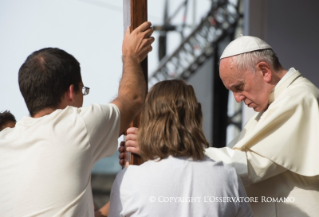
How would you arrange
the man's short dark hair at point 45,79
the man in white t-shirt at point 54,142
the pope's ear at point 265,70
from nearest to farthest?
the man in white t-shirt at point 54,142
the man's short dark hair at point 45,79
the pope's ear at point 265,70

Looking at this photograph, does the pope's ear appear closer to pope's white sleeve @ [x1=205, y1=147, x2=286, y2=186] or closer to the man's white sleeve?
pope's white sleeve @ [x1=205, y1=147, x2=286, y2=186]

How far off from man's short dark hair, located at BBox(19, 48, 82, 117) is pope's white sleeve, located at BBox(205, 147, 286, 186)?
913 millimetres

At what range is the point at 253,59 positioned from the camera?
9.79 ft

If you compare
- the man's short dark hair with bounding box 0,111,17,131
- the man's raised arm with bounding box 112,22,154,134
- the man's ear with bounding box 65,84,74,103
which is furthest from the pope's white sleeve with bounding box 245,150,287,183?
the man's short dark hair with bounding box 0,111,17,131

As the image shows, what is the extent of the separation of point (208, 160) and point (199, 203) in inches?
6.9

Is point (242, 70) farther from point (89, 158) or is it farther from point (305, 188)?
point (89, 158)

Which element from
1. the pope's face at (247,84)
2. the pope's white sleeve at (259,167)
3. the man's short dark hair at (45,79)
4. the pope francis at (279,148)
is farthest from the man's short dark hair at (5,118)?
the pope's white sleeve at (259,167)

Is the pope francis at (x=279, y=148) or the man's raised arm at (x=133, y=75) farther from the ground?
the man's raised arm at (x=133, y=75)

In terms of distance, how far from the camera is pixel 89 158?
1.90 m

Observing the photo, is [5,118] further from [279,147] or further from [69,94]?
[279,147]

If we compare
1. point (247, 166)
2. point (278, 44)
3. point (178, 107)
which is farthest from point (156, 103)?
point (278, 44)

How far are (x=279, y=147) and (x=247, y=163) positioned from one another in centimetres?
21

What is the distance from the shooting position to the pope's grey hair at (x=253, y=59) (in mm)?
2969

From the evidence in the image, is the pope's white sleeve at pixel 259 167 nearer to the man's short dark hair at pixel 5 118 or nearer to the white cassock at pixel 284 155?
the white cassock at pixel 284 155
